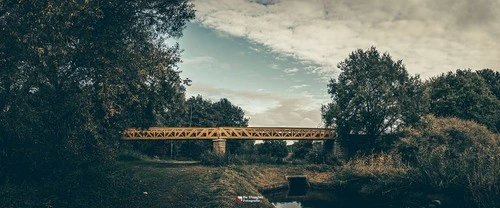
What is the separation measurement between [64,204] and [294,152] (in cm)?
3980

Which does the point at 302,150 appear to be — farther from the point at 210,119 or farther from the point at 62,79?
the point at 62,79

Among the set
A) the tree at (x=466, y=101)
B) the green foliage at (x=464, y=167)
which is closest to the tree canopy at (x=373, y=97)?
the tree at (x=466, y=101)

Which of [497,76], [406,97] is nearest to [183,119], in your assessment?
[406,97]

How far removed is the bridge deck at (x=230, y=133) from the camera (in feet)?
115

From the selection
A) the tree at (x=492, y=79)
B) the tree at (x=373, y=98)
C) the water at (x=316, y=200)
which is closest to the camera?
the water at (x=316, y=200)

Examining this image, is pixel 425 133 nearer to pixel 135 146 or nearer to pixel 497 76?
pixel 497 76

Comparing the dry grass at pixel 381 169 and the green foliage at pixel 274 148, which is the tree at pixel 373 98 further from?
the green foliage at pixel 274 148

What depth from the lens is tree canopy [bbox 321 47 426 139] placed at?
114ft

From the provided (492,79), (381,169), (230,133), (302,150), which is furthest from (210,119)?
(492,79)

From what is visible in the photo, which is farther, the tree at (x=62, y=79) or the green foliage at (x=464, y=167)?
the green foliage at (x=464, y=167)

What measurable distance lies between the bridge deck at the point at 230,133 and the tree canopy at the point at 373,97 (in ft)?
7.26

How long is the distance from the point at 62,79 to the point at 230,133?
2333cm

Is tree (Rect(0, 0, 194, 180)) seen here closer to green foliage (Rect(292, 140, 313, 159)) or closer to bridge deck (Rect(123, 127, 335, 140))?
bridge deck (Rect(123, 127, 335, 140))

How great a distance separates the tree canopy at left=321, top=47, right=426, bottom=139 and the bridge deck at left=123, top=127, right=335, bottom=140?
2214 millimetres
